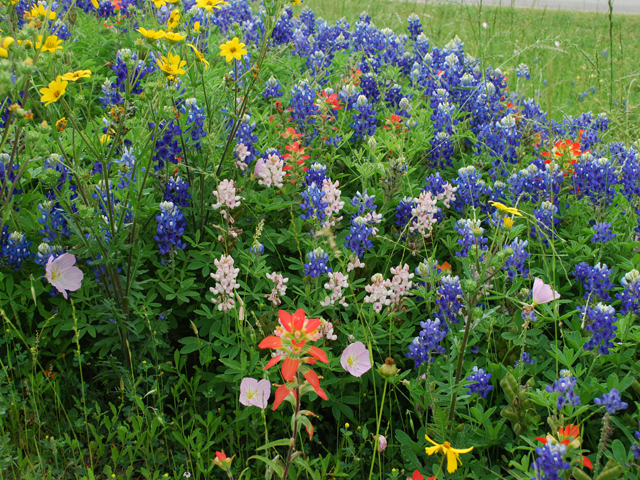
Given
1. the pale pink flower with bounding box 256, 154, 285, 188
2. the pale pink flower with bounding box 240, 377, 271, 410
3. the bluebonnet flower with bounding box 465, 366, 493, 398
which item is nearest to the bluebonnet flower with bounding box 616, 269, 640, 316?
the bluebonnet flower with bounding box 465, 366, 493, 398

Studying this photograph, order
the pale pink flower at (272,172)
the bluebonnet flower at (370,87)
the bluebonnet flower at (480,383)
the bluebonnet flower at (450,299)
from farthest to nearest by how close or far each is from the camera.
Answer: the bluebonnet flower at (370,87) → the pale pink flower at (272,172) → the bluebonnet flower at (450,299) → the bluebonnet flower at (480,383)

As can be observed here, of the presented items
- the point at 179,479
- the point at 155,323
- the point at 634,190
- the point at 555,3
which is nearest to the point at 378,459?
the point at 179,479

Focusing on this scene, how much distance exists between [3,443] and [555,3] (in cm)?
1341

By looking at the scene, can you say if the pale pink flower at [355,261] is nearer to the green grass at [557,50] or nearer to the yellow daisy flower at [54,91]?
the yellow daisy flower at [54,91]

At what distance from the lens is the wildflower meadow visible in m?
1.84

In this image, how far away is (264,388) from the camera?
1921mm

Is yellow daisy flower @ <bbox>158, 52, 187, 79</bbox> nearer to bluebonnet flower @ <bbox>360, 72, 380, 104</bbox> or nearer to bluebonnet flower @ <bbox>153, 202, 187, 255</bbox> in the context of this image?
bluebonnet flower @ <bbox>153, 202, 187, 255</bbox>

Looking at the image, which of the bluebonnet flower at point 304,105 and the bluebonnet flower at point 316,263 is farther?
the bluebonnet flower at point 304,105

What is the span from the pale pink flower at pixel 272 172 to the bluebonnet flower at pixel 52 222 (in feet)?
2.77

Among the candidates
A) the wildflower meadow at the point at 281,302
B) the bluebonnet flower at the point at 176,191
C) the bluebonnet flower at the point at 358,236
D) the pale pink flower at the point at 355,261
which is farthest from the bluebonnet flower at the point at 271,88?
the pale pink flower at the point at 355,261

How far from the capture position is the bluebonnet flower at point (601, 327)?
1.85m

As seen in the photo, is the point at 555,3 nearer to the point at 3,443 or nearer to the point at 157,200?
the point at 157,200

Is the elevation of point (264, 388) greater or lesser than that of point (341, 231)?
lesser

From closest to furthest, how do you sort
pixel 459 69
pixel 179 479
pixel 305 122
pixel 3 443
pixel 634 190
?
pixel 3 443 → pixel 179 479 → pixel 634 190 → pixel 305 122 → pixel 459 69
